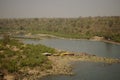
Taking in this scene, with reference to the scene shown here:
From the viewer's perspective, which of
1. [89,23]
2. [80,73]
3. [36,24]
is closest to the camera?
[80,73]

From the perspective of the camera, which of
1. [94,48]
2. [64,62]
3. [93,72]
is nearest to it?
[93,72]

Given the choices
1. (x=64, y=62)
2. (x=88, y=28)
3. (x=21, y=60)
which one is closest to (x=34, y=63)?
(x=21, y=60)

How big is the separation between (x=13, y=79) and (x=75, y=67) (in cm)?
706

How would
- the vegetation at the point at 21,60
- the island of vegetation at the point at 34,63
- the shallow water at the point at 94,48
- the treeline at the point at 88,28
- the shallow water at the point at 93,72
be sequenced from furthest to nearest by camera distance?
1. the treeline at the point at 88,28
2. the shallow water at the point at 94,48
3. the vegetation at the point at 21,60
4. the island of vegetation at the point at 34,63
5. the shallow water at the point at 93,72

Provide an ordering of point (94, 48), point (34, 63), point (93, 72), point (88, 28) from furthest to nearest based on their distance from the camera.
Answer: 1. point (88, 28)
2. point (94, 48)
3. point (34, 63)
4. point (93, 72)

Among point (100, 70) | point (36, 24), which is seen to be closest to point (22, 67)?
point (100, 70)

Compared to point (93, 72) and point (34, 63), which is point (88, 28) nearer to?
point (34, 63)

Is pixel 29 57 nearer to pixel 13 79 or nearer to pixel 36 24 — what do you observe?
pixel 13 79

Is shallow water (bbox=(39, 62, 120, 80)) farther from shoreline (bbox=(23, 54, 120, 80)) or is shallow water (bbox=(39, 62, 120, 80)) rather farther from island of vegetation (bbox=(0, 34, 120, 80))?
island of vegetation (bbox=(0, 34, 120, 80))

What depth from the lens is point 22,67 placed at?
22219 millimetres

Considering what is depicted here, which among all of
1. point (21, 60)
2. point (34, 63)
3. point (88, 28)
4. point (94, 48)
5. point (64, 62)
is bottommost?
point (94, 48)

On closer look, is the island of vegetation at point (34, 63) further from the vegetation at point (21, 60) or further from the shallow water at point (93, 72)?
the shallow water at point (93, 72)

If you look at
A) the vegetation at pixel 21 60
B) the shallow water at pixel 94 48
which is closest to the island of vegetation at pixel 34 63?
Answer: the vegetation at pixel 21 60

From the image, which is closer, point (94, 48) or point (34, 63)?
point (34, 63)
